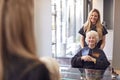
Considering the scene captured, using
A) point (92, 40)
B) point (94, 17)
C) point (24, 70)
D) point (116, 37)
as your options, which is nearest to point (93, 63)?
point (92, 40)

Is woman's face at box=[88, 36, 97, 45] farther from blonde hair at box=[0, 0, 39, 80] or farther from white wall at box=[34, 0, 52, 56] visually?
blonde hair at box=[0, 0, 39, 80]

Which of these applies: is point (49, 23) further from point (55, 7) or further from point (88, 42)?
point (88, 42)

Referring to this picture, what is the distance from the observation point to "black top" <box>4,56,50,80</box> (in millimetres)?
657

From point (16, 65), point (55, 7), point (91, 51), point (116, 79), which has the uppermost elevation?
point (55, 7)

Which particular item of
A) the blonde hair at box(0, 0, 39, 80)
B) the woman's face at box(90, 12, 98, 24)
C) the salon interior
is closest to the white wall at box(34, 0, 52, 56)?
the salon interior

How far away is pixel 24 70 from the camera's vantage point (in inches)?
26.0

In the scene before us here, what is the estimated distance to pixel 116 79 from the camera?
194cm

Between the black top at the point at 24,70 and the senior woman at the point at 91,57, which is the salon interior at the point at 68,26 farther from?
the black top at the point at 24,70

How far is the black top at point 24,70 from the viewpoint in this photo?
2.16ft

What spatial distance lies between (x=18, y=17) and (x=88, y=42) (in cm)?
168

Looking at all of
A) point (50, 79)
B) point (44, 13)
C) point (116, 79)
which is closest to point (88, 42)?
point (116, 79)

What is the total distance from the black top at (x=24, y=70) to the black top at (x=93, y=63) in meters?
1.67

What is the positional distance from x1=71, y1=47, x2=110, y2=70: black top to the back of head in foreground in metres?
1.69

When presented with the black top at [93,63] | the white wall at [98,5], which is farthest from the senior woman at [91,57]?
the white wall at [98,5]
